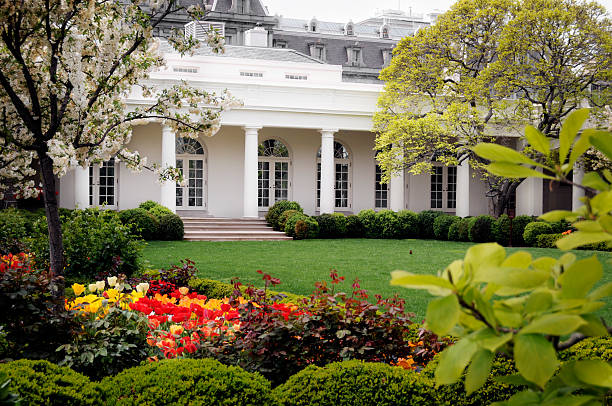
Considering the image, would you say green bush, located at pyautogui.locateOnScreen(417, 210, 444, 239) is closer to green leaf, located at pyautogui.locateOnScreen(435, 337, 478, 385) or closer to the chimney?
the chimney

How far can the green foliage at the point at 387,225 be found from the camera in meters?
19.6

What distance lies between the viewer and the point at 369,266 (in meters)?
11.7

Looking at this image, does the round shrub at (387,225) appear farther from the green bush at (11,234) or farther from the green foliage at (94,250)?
the green foliage at (94,250)

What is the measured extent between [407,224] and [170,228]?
8.19 m

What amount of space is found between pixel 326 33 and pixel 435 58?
86.0 ft

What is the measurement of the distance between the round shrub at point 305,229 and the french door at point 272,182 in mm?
5188

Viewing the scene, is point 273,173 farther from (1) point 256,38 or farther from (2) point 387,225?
(1) point 256,38

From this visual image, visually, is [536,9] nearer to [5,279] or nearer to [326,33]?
[5,279]

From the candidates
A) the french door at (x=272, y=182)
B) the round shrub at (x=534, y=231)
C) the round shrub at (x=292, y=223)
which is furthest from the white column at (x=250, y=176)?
the round shrub at (x=534, y=231)

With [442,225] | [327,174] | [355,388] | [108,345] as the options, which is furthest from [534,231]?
[108,345]

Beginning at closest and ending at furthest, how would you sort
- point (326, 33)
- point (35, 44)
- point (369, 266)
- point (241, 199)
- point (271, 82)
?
point (35, 44)
point (369, 266)
point (271, 82)
point (241, 199)
point (326, 33)

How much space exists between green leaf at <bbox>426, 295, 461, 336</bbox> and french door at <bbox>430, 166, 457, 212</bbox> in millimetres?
25269

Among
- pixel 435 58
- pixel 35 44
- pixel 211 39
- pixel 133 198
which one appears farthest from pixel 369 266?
pixel 133 198

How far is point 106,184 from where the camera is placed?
21.2m
